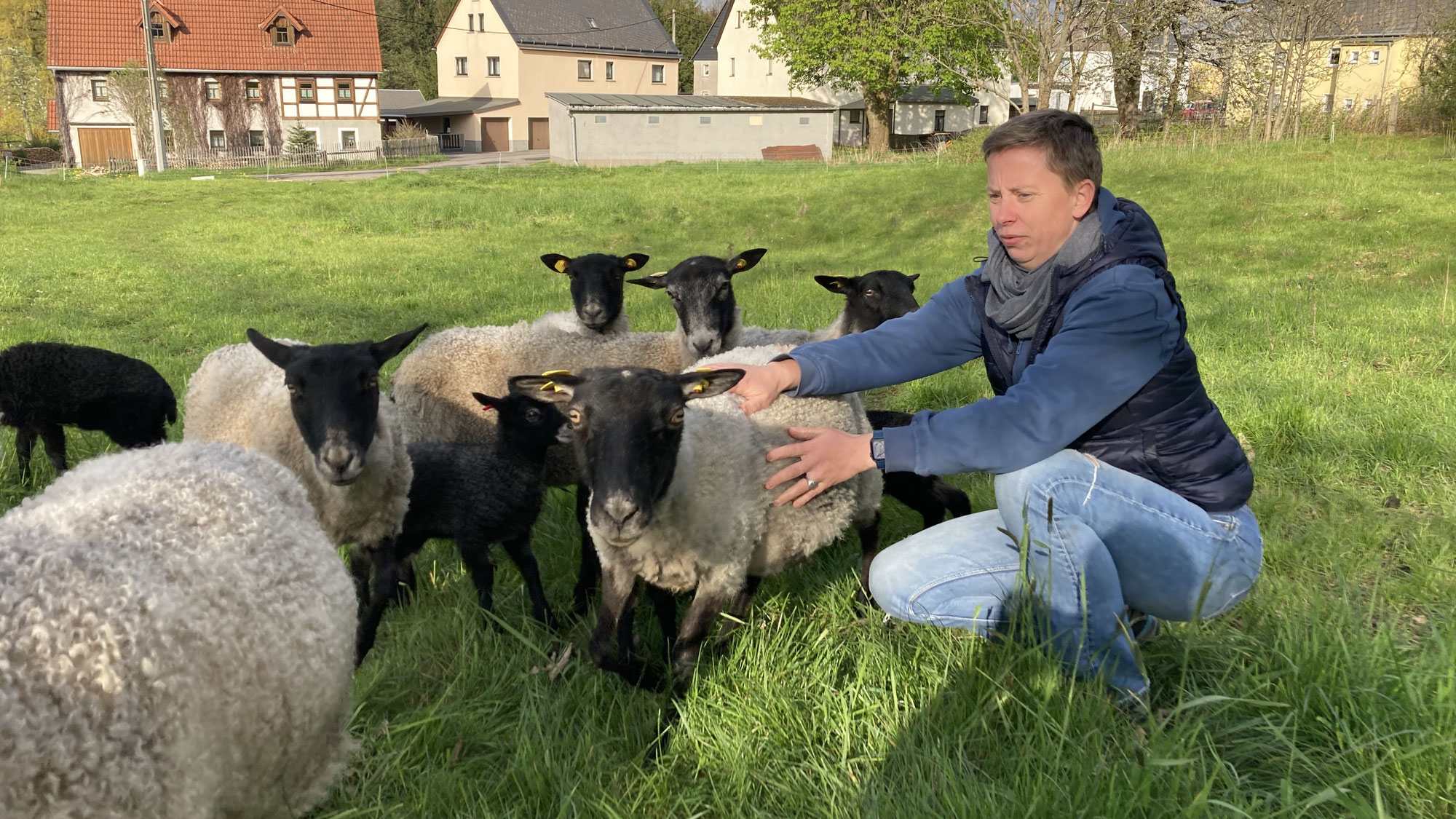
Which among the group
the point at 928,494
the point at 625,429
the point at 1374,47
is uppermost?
the point at 1374,47

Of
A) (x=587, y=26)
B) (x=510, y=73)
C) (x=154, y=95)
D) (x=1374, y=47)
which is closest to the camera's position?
(x=154, y=95)

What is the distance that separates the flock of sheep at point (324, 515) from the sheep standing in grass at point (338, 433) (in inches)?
0.5

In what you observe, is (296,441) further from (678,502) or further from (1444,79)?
(1444,79)

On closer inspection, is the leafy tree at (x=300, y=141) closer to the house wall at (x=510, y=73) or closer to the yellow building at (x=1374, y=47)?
the house wall at (x=510, y=73)

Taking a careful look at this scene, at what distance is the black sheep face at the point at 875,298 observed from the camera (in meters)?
5.80

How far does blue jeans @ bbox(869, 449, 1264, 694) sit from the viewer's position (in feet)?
8.54

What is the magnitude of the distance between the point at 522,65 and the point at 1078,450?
58008mm

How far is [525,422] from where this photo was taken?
177 inches

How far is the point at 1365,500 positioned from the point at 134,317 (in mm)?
10973

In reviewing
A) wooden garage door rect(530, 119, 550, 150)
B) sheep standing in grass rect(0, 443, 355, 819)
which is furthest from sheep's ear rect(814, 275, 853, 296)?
wooden garage door rect(530, 119, 550, 150)

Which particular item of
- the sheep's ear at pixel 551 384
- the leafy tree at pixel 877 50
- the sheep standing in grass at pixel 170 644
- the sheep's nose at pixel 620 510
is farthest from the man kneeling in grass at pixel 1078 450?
the leafy tree at pixel 877 50

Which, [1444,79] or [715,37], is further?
[715,37]

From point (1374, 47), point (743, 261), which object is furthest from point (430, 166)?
point (1374, 47)

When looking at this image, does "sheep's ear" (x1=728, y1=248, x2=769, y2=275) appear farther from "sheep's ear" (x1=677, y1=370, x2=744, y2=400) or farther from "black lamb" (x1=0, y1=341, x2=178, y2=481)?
"black lamb" (x1=0, y1=341, x2=178, y2=481)
